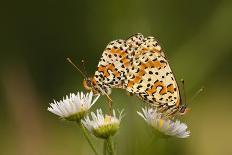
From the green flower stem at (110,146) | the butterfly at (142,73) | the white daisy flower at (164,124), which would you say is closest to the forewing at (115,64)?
the butterfly at (142,73)

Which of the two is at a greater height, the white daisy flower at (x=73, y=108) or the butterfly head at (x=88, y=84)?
the butterfly head at (x=88, y=84)

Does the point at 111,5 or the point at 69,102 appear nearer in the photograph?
the point at 69,102

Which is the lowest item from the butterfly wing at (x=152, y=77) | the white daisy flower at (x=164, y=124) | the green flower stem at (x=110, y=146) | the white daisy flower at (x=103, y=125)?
the white daisy flower at (x=164, y=124)

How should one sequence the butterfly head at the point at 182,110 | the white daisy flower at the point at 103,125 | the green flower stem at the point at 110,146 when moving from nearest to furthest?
the green flower stem at the point at 110,146
the white daisy flower at the point at 103,125
the butterfly head at the point at 182,110

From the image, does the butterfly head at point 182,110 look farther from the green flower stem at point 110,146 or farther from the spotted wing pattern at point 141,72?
the green flower stem at point 110,146

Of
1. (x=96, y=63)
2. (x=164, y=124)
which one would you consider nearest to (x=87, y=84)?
(x=164, y=124)
